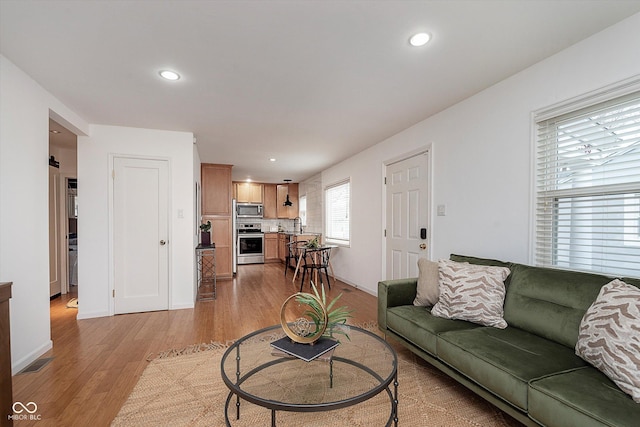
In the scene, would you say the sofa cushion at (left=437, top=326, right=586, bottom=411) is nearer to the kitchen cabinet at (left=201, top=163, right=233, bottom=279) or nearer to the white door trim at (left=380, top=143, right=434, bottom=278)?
the white door trim at (left=380, top=143, right=434, bottom=278)

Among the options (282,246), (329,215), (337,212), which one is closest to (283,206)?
(282,246)

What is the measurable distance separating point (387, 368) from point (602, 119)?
220cm

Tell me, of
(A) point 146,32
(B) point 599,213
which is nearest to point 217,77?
(A) point 146,32

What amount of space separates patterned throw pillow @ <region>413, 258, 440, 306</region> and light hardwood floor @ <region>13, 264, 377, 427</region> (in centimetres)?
104

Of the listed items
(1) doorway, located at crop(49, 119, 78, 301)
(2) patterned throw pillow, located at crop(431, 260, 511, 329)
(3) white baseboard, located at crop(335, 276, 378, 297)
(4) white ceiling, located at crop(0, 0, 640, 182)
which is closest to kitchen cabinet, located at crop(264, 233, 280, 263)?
(3) white baseboard, located at crop(335, 276, 378, 297)

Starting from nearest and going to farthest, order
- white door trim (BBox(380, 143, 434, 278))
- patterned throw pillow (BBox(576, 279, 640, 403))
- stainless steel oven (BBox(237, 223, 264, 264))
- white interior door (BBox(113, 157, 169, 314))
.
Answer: patterned throw pillow (BBox(576, 279, 640, 403)) → white door trim (BBox(380, 143, 434, 278)) → white interior door (BBox(113, 157, 169, 314)) → stainless steel oven (BBox(237, 223, 264, 264))

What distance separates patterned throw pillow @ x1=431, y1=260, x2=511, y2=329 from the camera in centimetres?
203

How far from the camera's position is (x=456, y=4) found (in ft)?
5.17

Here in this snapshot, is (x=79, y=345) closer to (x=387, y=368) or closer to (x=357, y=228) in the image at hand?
(x=387, y=368)

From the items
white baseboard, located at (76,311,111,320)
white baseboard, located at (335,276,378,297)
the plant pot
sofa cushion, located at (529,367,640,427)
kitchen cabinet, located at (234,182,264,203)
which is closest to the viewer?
sofa cushion, located at (529,367,640,427)

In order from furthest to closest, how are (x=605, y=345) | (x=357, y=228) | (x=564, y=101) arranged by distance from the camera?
(x=357, y=228) → (x=564, y=101) → (x=605, y=345)

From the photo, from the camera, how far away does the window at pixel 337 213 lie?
5.60 meters

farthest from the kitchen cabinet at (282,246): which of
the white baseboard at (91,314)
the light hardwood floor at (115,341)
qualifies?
the white baseboard at (91,314)

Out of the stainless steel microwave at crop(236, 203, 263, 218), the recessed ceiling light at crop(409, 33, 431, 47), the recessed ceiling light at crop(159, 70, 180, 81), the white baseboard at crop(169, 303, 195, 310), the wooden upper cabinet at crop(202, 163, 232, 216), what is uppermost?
the recessed ceiling light at crop(409, 33, 431, 47)
